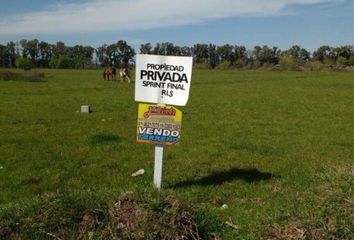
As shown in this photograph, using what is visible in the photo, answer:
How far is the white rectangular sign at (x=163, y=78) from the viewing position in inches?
292

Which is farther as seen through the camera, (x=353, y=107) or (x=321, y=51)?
(x=321, y=51)

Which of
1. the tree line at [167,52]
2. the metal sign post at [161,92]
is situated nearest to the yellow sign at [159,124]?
the metal sign post at [161,92]

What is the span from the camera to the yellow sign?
761cm

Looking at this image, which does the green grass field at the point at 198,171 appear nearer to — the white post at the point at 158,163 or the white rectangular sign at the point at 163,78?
the white post at the point at 158,163

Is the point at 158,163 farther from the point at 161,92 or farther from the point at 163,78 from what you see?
the point at 163,78

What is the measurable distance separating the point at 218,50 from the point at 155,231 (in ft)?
592

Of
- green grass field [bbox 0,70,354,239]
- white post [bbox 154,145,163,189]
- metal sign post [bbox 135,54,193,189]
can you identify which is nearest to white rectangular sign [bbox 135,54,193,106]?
metal sign post [bbox 135,54,193,189]

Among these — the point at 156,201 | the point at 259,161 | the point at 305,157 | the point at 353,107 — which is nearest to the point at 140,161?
the point at 259,161

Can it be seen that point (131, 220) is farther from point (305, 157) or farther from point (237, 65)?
point (237, 65)

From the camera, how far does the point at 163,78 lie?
748 centimetres

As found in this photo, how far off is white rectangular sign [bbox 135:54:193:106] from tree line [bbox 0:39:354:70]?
13820 centimetres

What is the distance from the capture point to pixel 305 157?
38.4 feet

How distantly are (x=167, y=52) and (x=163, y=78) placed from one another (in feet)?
512

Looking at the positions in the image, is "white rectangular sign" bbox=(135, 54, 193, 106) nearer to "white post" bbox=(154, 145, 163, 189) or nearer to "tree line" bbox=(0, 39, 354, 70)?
"white post" bbox=(154, 145, 163, 189)
